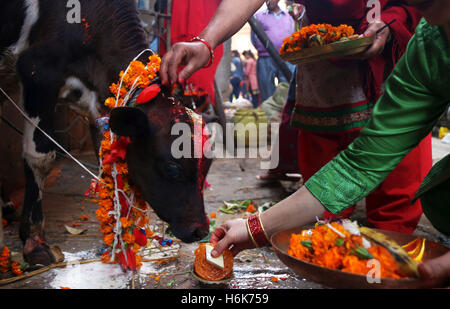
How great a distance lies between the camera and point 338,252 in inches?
49.4

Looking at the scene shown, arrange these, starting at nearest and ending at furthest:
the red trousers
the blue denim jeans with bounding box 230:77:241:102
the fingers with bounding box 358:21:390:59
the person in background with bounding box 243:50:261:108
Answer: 1. the fingers with bounding box 358:21:390:59
2. the red trousers
3. the person in background with bounding box 243:50:261:108
4. the blue denim jeans with bounding box 230:77:241:102

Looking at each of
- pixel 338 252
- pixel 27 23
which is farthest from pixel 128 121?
pixel 338 252

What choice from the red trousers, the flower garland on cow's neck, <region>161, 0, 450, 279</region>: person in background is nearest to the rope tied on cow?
the flower garland on cow's neck

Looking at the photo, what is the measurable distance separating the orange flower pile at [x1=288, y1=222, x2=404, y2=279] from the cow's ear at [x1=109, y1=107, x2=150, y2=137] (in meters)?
1.14

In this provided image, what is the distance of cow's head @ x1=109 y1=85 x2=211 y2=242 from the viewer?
2.26m

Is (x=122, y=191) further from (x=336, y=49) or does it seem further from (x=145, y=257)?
(x=336, y=49)

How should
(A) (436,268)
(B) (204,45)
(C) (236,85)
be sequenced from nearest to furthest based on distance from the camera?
(A) (436,268) → (B) (204,45) → (C) (236,85)

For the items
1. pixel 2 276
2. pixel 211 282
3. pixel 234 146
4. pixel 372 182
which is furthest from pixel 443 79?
pixel 234 146

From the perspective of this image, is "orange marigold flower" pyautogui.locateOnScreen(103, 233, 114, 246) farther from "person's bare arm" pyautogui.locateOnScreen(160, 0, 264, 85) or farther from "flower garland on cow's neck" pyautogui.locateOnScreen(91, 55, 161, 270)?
"person's bare arm" pyautogui.locateOnScreen(160, 0, 264, 85)

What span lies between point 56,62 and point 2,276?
4.59 feet

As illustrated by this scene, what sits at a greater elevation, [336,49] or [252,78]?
[336,49]

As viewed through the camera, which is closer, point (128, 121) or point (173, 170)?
point (128, 121)

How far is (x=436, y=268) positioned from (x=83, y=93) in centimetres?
240

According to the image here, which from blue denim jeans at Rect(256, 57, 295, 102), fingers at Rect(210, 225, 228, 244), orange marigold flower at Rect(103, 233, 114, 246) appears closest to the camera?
fingers at Rect(210, 225, 228, 244)
